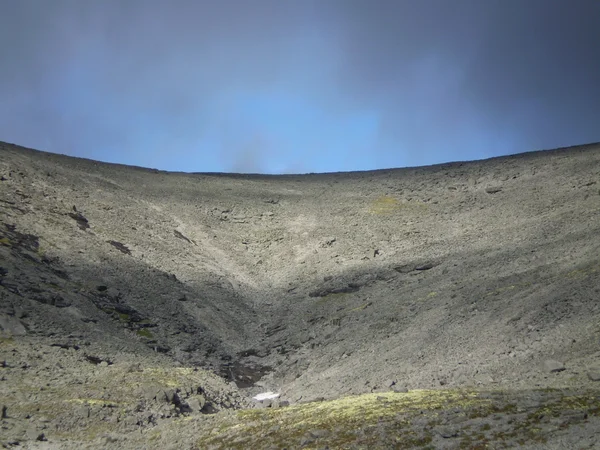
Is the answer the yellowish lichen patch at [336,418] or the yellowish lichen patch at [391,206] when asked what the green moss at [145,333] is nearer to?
the yellowish lichen patch at [336,418]

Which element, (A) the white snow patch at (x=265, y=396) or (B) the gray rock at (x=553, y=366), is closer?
(B) the gray rock at (x=553, y=366)

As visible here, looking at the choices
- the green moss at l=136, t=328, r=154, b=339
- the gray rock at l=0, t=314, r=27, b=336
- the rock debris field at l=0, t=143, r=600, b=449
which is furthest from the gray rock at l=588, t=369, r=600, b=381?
the gray rock at l=0, t=314, r=27, b=336

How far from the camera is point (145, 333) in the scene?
25.4 m

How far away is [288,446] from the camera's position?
12.3 m

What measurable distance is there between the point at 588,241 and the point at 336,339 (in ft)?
39.1

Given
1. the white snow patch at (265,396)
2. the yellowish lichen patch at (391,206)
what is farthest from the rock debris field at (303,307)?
the white snow patch at (265,396)

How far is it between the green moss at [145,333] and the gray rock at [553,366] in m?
15.4

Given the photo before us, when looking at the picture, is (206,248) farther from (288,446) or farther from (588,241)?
(288,446)

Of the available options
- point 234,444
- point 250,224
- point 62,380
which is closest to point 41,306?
point 62,380

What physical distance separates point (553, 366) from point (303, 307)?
51.9ft

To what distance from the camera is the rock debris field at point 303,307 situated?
13859mm

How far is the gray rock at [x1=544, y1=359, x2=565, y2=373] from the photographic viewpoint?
15.8 metres

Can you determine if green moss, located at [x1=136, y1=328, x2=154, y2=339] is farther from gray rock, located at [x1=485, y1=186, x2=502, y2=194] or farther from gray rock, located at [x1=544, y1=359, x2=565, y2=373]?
gray rock, located at [x1=485, y1=186, x2=502, y2=194]

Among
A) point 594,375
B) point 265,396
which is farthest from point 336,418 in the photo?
point 265,396
